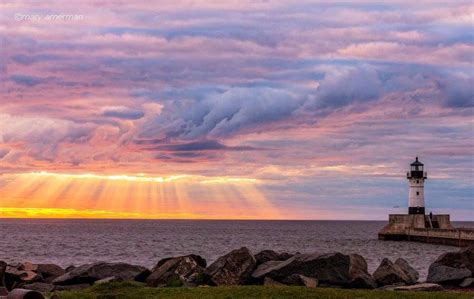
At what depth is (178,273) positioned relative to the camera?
31.9 metres

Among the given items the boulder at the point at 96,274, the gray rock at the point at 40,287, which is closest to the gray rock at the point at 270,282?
the boulder at the point at 96,274

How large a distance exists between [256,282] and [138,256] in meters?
44.5

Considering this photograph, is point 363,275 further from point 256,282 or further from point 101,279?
point 101,279

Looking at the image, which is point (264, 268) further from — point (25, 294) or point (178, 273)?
point (25, 294)

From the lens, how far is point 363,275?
3186cm

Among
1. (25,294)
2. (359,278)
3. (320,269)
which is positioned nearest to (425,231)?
(359,278)

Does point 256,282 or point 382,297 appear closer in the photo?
point 382,297

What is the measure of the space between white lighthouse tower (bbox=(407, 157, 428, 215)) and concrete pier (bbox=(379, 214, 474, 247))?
6.86 feet

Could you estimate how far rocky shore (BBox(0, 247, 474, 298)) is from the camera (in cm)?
3105

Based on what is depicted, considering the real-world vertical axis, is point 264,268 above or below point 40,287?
above

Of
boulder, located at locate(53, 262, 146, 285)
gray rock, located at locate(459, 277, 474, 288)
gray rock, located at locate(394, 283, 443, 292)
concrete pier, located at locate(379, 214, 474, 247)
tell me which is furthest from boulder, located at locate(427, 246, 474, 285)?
concrete pier, located at locate(379, 214, 474, 247)

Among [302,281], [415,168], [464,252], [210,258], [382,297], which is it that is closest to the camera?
[382,297]

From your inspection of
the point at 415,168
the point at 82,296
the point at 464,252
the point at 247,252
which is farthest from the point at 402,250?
the point at 82,296

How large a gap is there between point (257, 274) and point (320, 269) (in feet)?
8.50
